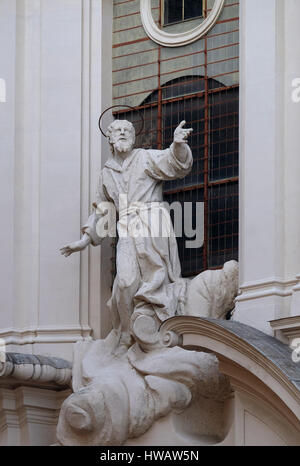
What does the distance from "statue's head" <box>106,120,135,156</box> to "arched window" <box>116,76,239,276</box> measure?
74 cm

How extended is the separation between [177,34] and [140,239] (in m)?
2.20

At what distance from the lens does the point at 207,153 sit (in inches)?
648

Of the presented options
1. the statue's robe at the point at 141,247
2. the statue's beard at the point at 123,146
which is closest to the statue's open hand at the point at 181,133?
the statue's robe at the point at 141,247

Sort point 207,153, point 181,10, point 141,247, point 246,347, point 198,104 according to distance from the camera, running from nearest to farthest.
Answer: point 246,347, point 141,247, point 207,153, point 198,104, point 181,10

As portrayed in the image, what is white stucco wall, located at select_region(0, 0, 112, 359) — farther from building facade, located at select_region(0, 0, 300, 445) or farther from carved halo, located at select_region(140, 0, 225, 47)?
carved halo, located at select_region(140, 0, 225, 47)

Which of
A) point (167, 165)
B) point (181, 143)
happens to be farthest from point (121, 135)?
point (181, 143)

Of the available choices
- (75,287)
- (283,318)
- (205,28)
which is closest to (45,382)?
(75,287)

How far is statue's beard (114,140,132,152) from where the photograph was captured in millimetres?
15992

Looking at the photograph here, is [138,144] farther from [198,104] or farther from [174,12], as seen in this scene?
[174,12]

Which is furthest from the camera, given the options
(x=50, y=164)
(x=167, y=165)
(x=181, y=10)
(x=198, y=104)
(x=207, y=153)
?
(x=181, y=10)

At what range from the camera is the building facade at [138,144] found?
1527 centimetres

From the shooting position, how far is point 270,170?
1533 cm

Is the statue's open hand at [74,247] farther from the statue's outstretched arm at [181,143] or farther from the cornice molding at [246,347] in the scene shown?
the cornice molding at [246,347]
